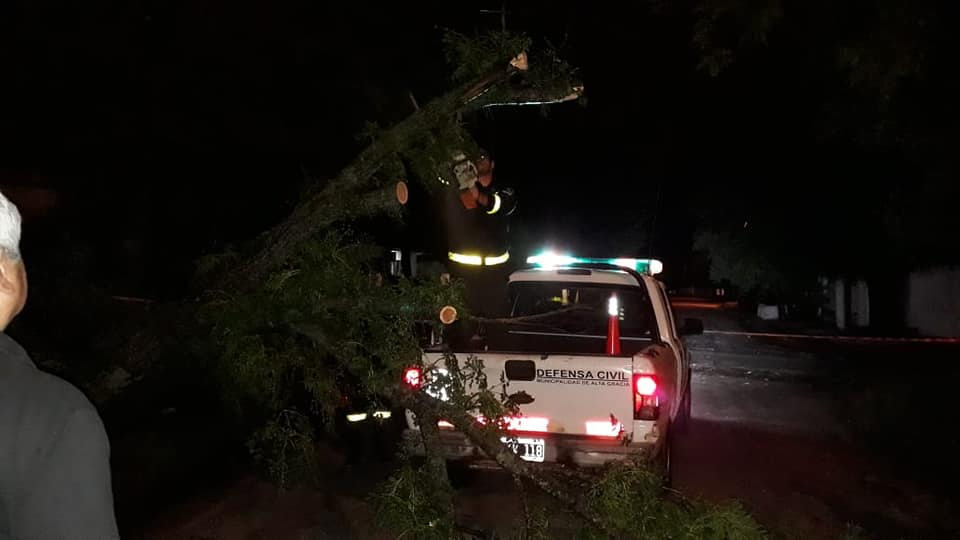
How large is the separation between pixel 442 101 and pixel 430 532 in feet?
6.91

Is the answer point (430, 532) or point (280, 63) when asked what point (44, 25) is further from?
point (430, 532)

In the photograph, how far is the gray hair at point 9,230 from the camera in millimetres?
1785

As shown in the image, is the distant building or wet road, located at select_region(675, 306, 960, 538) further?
the distant building

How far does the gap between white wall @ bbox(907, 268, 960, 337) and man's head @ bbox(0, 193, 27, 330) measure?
2378cm

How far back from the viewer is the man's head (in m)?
1.78

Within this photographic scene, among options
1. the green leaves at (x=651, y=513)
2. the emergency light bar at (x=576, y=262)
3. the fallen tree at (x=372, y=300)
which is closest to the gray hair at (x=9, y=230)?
the fallen tree at (x=372, y=300)

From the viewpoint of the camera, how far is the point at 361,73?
920cm

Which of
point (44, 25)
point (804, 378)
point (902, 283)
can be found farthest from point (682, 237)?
point (44, 25)

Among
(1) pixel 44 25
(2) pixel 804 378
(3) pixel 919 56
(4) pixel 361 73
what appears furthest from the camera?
(2) pixel 804 378

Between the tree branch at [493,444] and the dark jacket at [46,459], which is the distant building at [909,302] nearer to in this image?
the tree branch at [493,444]

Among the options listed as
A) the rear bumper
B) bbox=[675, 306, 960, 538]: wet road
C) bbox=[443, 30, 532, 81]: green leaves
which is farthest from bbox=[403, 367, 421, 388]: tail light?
bbox=[675, 306, 960, 538]: wet road

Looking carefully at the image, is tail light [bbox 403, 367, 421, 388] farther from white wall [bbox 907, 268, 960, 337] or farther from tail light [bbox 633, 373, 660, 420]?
white wall [bbox 907, 268, 960, 337]

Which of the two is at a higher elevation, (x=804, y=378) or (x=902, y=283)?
(x=902, y=283)

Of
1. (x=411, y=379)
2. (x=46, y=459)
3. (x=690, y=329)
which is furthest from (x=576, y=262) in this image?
(x=46, y=459)
